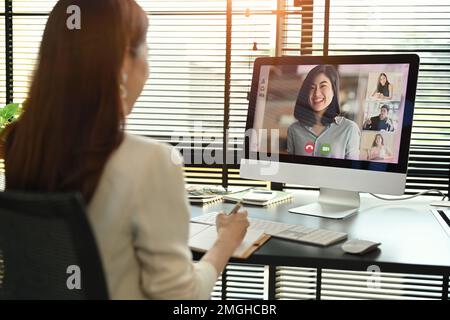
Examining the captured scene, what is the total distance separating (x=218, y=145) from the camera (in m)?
2.88

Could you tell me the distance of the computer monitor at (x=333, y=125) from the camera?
1.84 metres

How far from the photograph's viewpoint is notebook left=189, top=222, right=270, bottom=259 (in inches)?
56.1

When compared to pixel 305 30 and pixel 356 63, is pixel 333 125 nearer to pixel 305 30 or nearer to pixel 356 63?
pixel 356 63

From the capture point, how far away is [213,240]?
1505 mm

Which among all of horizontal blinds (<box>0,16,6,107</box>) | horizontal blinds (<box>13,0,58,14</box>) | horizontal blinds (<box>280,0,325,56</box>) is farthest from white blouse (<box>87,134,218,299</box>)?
horizontal blinds (<box>0,16,6,107</box>)

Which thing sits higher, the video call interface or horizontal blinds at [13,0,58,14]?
horizontal blinds at [13,0,58,14]

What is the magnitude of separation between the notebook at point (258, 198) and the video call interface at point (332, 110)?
0.19 m

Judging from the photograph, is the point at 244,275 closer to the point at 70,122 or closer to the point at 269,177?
the point at 269,177

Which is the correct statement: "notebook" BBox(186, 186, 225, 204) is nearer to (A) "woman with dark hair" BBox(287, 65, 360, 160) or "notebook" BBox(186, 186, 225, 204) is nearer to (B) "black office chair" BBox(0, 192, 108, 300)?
(A) "woman with dark hair" BBox(287, 65, 360, 160)

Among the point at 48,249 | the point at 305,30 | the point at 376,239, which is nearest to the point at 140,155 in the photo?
the point at 48,249

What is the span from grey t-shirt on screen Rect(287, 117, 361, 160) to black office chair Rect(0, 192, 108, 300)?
1.22 metres

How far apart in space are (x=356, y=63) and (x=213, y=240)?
0.87 metres
